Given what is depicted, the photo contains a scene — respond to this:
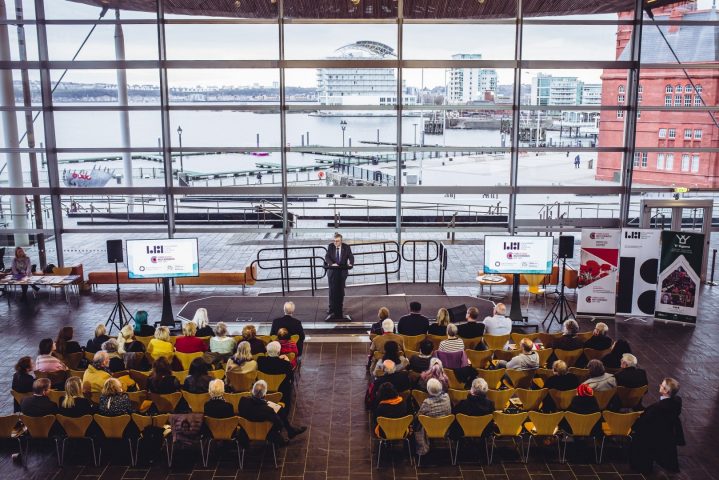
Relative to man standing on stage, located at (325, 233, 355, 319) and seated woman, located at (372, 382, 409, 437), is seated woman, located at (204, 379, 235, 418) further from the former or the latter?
man standing on stage, located at (325, 233, 355, 319)

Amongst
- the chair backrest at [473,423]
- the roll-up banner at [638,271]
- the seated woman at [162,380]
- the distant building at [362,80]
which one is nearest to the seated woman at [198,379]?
the seated woman at [162,380]

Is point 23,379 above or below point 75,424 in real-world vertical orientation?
above

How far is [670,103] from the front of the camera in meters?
13.4

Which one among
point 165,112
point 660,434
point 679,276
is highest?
point 165,112

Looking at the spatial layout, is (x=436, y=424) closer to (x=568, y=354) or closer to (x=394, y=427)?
(x=394, y=427)

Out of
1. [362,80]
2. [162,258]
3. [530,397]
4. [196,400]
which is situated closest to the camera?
[196,400]

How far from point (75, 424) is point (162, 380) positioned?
3.03ft

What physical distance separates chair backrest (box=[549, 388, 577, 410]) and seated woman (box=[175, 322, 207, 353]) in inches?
167

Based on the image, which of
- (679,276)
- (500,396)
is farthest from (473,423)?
(679,276)

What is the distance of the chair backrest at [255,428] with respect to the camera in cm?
638

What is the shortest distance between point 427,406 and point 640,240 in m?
6.72

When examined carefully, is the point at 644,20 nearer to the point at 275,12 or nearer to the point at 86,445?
the point at 275,12

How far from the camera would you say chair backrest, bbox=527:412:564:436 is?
6.41m

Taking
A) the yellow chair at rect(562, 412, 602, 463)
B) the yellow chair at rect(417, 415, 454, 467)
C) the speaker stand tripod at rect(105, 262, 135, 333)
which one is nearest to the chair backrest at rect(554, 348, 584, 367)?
the yellow chair at rect(562, 412, 602, 463)
